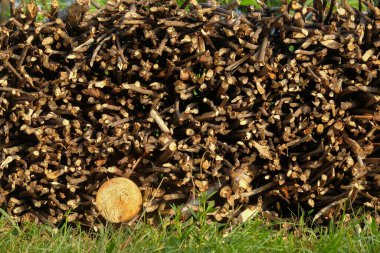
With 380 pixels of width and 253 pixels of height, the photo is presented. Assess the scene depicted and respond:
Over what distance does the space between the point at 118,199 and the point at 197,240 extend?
90 cm

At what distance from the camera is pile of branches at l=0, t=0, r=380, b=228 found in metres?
4.14

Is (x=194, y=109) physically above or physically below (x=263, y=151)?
above

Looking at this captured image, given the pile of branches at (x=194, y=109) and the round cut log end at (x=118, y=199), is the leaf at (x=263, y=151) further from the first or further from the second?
the round cut log end at (x=118, y=199)

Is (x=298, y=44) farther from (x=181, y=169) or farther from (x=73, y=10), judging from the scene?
(x=73, y=10)

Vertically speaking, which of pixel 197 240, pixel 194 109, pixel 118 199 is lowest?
pixel 118 199

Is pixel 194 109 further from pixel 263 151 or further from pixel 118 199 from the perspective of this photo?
pixel 118 199

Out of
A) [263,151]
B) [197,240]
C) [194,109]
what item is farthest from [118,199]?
[263,151]

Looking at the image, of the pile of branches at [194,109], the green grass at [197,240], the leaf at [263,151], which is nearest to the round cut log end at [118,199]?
the pile of branches at [194,109]

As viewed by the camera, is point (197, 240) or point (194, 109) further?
point (194, 109)

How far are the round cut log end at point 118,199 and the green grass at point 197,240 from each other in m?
0.19

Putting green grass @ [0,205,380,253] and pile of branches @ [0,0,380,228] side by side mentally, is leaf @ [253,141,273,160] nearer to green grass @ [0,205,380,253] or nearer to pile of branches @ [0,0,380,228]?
pile of branches @ [0,0,380,228]

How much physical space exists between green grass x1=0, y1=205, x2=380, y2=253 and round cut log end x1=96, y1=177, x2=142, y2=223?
192mm

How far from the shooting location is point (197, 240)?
352 cm

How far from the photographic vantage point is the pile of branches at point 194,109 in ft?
13.6
